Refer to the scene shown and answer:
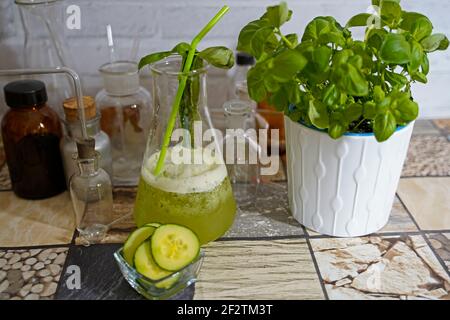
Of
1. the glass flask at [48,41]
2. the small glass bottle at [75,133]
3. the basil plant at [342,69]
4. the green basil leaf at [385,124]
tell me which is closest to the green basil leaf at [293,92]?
the basil plant at [342,69]

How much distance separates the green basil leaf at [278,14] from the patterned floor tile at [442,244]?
0.39 meters

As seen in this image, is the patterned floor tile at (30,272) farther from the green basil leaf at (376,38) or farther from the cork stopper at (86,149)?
the green basil leaf at (376,38)

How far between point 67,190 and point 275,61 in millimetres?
476

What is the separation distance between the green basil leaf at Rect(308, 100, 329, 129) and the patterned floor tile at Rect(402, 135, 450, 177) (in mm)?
349

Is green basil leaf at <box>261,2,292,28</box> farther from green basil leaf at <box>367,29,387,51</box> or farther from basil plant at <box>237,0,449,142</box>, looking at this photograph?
green basil leaf at <box>367,29,387,51</box>

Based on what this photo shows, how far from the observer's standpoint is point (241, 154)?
3.03 feet

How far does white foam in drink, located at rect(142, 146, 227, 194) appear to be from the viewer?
2.51ft

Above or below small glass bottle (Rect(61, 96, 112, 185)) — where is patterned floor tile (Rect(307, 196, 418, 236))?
below

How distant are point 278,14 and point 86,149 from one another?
0.33 m

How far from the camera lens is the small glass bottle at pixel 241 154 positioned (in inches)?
35.6

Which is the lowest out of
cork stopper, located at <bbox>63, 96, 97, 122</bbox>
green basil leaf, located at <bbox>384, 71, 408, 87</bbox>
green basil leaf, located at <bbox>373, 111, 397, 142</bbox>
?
cork stopper, located at <bbox>63, 96, 97, 122</bbox>

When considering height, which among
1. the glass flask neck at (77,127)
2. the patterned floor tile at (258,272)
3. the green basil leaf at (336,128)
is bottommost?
the patterned floor tile at (258,272)

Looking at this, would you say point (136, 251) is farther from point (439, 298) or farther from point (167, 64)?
point (439, 298)

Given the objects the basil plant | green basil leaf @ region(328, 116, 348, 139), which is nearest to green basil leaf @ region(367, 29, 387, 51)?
the basil plant
